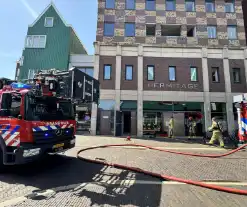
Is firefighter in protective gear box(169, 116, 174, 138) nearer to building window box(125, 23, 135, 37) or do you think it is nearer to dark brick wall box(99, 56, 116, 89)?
dark brick wall box(99, 56, 116, 89)

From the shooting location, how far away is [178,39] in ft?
58.9

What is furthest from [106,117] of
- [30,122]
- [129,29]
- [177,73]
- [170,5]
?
[170,5]

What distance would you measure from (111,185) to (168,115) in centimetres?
1298

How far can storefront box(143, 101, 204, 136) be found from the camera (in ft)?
53.5

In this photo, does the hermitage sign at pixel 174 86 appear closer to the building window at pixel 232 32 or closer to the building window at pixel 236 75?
the building window at pixel 236 75

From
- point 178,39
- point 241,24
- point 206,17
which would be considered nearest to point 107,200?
point 178,39

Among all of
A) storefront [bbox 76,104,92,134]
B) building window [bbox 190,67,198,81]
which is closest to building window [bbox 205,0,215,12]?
building window [bbox 190,67,198,81]

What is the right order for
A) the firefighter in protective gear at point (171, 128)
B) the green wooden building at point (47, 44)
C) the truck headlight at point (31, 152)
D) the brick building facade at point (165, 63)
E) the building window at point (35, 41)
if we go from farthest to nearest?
the building window at point (35, 41) < the green wooden building at point (47, 44) < the brick building facade at point (165, 63) < the firefighter in protective gear at point (171, 128) < the truck headlight at point (31, 152)

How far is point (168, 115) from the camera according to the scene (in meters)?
16.5

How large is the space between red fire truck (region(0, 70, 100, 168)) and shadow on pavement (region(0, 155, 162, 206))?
0.58 m

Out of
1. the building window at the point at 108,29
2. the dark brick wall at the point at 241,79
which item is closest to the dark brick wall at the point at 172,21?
the building window at the point at 108,29

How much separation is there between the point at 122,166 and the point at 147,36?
51.1 ft

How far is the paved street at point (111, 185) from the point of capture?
11.7ft

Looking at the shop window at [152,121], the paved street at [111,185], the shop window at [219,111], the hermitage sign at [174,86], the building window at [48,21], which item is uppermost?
the building window at [48,21]
